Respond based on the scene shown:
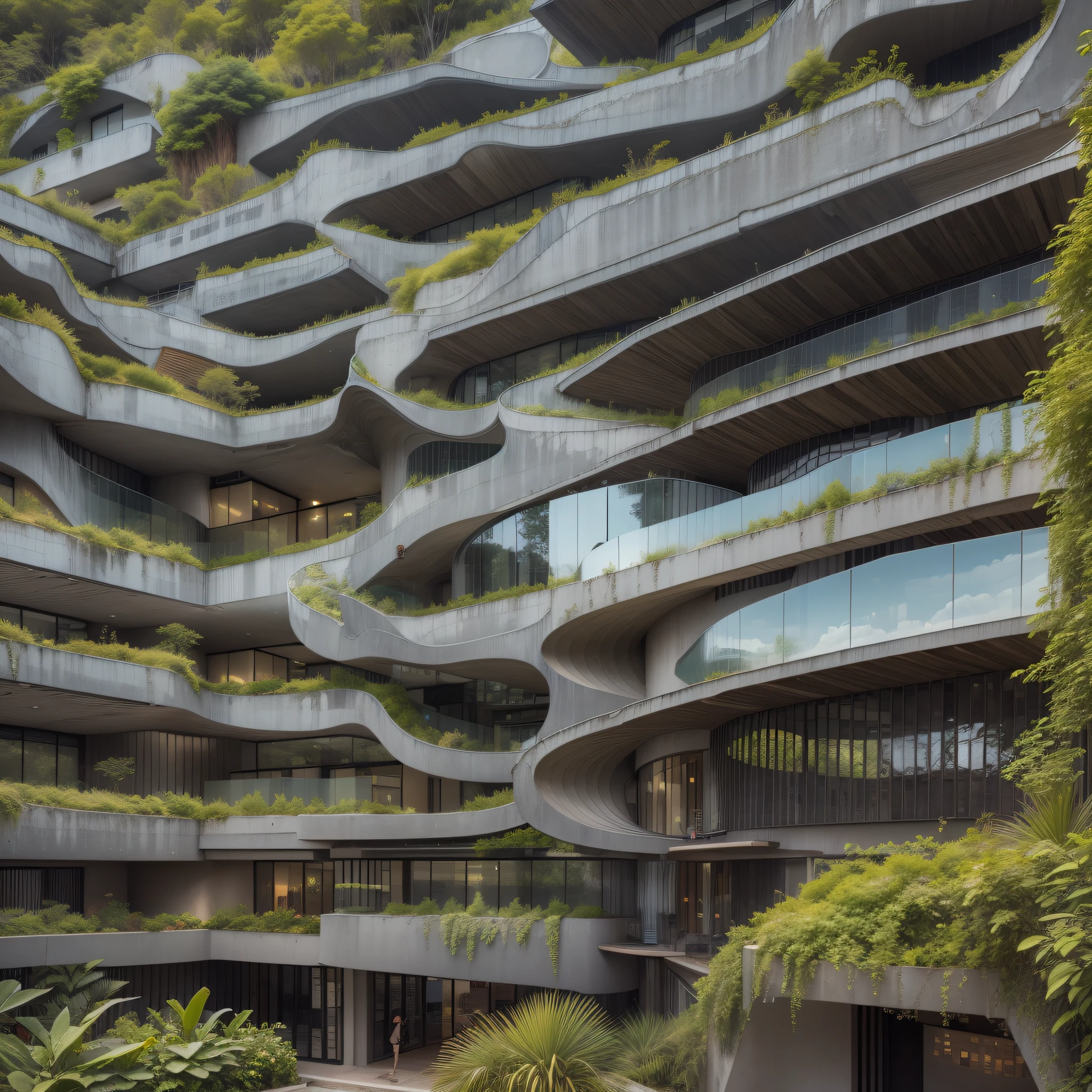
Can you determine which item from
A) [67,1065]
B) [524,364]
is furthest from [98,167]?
[67,1065]

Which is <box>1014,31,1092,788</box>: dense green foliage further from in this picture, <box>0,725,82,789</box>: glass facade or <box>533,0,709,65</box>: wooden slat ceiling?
<box>533,0,709,65</box>: wooden slat ceiling

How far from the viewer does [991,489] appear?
16.9m

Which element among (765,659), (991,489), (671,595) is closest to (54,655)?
(671,595)

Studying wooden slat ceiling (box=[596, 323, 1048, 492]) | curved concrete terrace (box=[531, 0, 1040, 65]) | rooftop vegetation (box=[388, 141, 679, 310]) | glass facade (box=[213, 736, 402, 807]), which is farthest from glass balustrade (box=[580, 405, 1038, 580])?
curved concrete terrace (box=[531, 0, 1040, 65])

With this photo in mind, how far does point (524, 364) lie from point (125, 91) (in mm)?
31561

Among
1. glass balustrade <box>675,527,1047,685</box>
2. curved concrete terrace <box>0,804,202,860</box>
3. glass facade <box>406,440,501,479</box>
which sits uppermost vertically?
glass facade <box>406,440,501,479</box>

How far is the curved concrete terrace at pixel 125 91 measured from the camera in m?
53.1

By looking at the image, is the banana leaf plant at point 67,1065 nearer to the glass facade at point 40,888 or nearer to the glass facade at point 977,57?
the glass facade at point 40,888

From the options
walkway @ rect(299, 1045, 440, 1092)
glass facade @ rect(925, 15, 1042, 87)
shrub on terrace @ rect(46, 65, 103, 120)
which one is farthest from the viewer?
shrub on terrace @ rect(46, 65, 103, 120)

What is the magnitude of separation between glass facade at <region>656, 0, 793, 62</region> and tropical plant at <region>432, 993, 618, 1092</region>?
3209 centimetres

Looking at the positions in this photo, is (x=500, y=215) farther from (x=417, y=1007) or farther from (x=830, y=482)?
(x=417, y=1007)

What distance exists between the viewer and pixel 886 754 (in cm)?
1820

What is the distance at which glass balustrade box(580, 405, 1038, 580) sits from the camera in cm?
1692

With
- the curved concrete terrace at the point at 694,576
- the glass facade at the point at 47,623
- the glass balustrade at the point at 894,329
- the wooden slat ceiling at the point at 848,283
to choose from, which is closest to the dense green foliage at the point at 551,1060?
the curved concrete terrace at the point at 694,576
